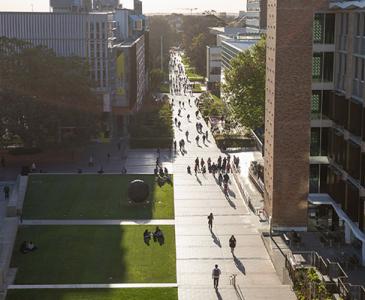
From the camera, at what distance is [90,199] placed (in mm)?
49438

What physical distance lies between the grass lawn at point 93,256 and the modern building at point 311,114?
772 centimetres

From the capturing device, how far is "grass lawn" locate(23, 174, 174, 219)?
4575 cm

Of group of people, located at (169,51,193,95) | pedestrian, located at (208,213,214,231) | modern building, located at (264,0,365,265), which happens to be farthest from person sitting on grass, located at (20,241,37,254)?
group of people, located at (169,51,193,95)

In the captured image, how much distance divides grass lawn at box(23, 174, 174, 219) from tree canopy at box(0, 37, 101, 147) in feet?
23.2

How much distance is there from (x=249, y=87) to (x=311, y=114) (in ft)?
74.9

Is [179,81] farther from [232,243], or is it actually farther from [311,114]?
[232,243]

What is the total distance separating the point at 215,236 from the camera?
41375 millimetres

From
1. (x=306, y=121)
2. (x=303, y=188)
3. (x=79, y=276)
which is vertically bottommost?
(x=79, y=276)

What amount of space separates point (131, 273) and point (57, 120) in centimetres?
2945

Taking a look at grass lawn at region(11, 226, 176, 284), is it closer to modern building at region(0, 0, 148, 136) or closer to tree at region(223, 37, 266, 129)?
tree at region(223, 37, 266, 129)

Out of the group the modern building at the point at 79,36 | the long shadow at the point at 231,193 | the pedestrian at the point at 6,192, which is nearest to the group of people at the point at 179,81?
the modern building at the point at 79,36

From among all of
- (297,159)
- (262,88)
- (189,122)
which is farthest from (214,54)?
(297,159)

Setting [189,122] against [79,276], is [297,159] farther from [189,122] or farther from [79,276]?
[189,122]

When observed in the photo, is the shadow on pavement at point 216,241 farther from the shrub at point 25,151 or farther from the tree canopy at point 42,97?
the shrub at point 25,151
